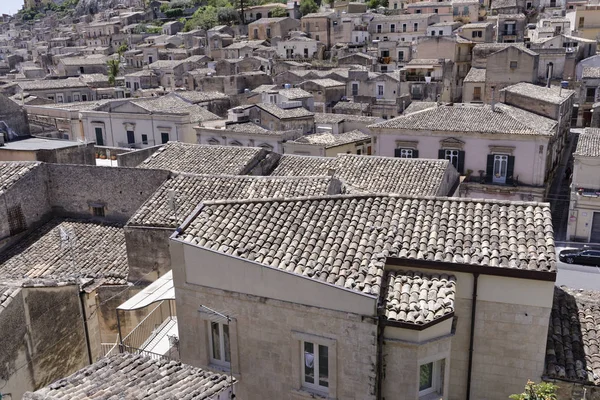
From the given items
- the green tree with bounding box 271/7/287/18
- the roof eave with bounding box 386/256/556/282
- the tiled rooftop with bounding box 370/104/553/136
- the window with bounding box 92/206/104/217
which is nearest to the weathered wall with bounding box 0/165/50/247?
the window with bounding box 92/206/104/217

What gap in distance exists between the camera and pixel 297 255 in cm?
Answer: 1003

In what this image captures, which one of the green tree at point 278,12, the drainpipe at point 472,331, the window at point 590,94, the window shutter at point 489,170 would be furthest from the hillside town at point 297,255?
the green tree at point 278,12

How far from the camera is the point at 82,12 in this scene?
Result: 150375 mm

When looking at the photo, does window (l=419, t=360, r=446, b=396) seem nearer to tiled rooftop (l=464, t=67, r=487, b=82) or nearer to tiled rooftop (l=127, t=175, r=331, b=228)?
tiled rooftop (l=127, t=175, r=331, b=228)

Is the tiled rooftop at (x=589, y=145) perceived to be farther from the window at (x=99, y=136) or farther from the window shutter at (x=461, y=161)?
the window at (x=99, y=136)

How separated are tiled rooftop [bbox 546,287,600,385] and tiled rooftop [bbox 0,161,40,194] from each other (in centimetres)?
1573

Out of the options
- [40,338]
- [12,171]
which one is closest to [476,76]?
[12,171]

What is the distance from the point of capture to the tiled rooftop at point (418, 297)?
8812 mm

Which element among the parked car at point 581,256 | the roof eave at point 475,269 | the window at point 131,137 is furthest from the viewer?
the window at point 131,137

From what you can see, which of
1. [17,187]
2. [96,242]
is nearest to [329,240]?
[96,242]

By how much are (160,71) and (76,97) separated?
1192cm

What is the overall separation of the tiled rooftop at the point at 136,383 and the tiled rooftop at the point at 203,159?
13473mm

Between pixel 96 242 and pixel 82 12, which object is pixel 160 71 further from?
pixel 82 12

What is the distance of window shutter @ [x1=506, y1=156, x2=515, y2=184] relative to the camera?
32.5 m
